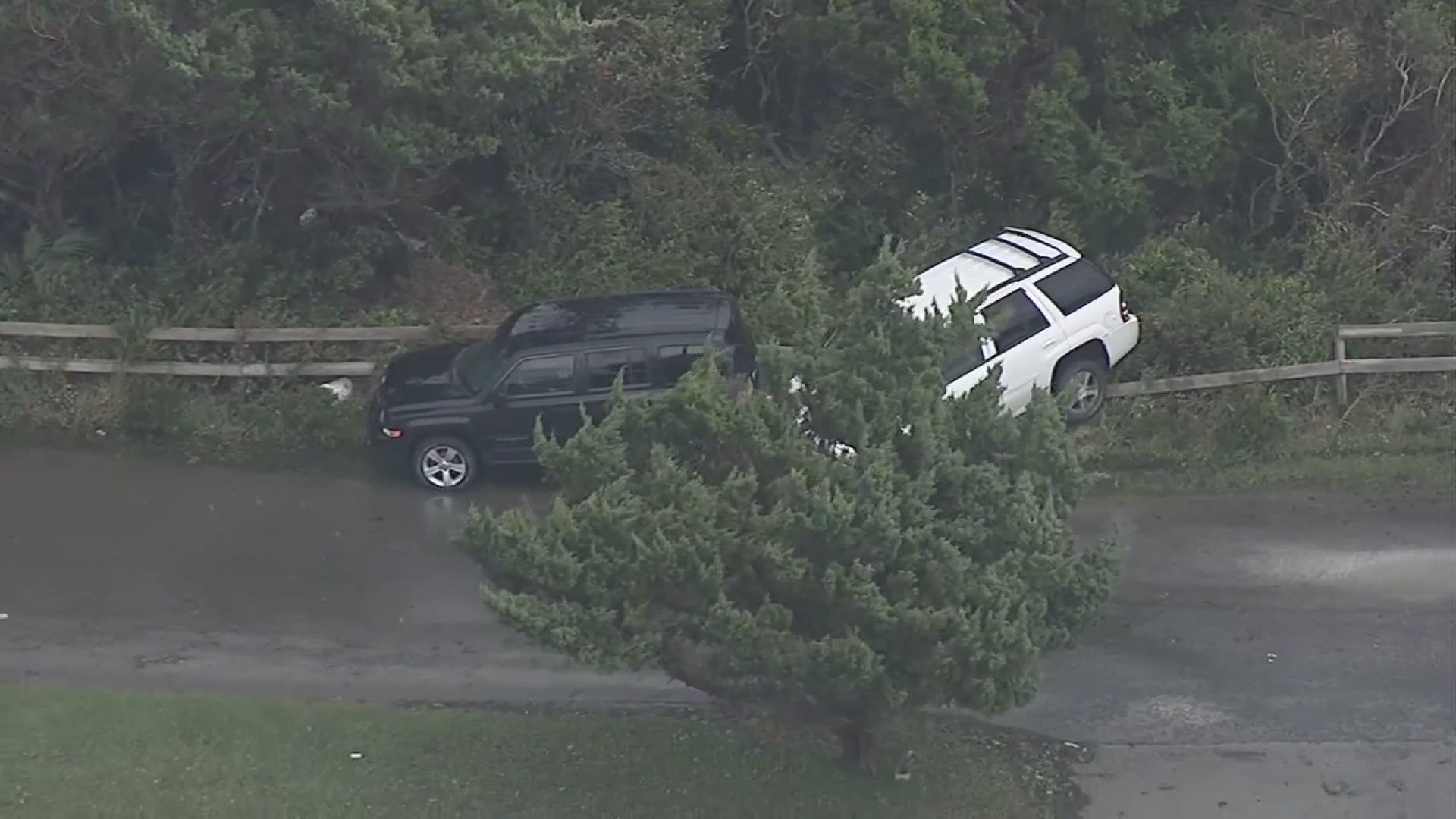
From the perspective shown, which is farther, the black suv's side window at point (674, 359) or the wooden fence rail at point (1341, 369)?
the wooden fence rail at point (1341, 369)

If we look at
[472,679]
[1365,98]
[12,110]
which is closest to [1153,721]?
[472,679]

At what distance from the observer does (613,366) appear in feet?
51.8

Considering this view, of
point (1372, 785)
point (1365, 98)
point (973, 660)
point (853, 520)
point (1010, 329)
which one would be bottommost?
point (1372, 785)

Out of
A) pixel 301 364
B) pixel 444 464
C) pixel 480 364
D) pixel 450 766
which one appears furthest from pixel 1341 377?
pixel 450 766

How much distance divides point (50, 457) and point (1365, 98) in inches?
548

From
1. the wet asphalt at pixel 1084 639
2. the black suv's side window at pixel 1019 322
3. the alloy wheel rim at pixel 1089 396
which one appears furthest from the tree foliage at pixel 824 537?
the alloy wheel rim at pixel 1089 396

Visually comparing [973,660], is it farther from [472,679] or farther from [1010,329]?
[1010,329]

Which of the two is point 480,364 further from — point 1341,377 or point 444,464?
point 1341,377

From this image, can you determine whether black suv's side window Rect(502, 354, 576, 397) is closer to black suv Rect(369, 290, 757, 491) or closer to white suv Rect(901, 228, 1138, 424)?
black suv Rect(369, 290, 757, 491)

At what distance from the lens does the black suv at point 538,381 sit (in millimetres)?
15773

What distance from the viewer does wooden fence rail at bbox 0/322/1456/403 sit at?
17406 millimetres

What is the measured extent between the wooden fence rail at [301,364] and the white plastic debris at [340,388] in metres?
0.08

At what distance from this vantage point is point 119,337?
57.5 feet

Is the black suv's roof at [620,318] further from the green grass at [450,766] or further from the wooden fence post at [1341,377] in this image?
the wooden fence post at [1341,377]
